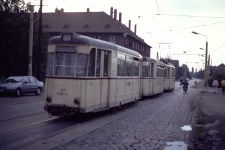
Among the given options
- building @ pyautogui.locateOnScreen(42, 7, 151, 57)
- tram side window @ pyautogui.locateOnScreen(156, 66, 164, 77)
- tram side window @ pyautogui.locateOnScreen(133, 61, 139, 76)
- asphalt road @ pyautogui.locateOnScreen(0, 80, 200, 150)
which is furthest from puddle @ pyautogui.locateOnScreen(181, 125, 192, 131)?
building @ pyautogui.locateOnScreen(42, 7, 151, 57)

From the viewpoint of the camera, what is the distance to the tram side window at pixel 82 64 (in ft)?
40.1

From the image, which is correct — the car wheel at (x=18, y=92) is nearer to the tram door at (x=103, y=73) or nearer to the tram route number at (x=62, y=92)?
the tram door at (x=103, y=73)

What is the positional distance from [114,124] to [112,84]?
9.96ft

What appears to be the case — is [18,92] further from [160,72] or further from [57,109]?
[160,72]

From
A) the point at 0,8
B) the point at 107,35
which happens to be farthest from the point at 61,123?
the point at 107,35

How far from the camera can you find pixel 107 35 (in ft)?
224

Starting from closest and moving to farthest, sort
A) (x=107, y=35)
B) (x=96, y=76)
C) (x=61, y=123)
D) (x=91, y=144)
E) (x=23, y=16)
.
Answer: (x=91, y=144) < (x=61, y=123) < (x=96, y=76) < (x=23, y=16) < (x=107, y=35)

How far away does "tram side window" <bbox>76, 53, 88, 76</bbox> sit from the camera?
12.2 m

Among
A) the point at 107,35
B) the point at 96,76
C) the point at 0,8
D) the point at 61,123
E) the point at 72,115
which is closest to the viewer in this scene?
the point at 61,123

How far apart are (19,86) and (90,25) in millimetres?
47020

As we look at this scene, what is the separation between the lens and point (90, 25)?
69500mm

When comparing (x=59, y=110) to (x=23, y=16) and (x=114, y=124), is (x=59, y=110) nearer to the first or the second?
(x=114, y=124)

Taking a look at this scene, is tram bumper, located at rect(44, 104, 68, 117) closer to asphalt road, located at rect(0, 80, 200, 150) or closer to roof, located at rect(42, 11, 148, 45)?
asphalt road, located at rect(0, 80, 200, 150)

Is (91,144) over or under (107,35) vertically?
under
